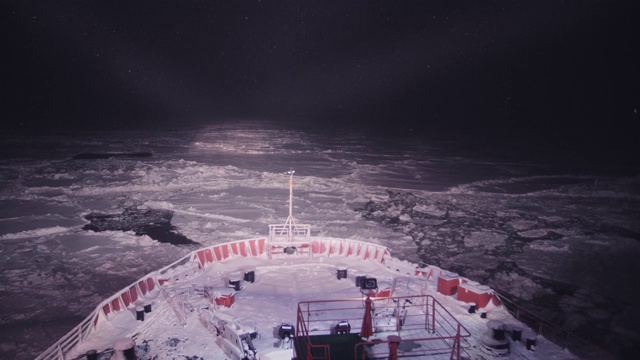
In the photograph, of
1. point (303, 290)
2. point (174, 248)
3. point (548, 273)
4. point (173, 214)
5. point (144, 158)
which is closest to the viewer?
point (303, 290)

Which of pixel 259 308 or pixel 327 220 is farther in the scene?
pixel 327 220

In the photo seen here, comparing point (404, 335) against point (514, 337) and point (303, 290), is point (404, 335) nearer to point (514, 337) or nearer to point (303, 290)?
point (514, 337)

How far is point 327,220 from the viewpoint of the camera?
15.4 m

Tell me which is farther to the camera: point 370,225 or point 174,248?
point 370,225

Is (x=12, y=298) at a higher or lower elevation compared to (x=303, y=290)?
lower

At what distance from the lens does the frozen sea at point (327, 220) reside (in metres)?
9.63

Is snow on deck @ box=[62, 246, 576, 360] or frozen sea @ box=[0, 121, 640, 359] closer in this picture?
snow on deck @ box=[62, 246, 576, 360]

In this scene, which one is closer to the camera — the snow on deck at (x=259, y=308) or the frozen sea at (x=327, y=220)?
the snow on deck at (x=259, y=308)

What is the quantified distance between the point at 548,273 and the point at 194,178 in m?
16.0

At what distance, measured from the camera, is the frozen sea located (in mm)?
9633

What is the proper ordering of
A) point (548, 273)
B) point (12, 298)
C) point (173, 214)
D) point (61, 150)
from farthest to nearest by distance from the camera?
point (61, 150) → point (173, 214) → point (548, 273) → point (12, 298)

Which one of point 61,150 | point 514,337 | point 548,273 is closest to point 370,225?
point 548,273

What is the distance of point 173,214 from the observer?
15.9 m

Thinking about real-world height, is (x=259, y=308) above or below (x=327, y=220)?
above
